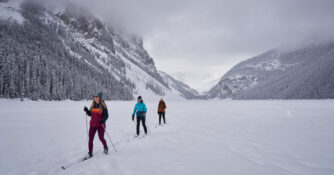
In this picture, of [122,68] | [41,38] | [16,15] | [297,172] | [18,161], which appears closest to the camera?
[297,172]

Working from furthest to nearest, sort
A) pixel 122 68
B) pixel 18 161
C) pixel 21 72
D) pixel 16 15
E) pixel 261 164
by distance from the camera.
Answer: pixel 122 68
pixel 16 15
pixel 21 72
pixel 18 161
pixel 261 164

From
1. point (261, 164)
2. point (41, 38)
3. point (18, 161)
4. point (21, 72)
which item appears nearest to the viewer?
point (261, 164)

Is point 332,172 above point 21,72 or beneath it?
beneath

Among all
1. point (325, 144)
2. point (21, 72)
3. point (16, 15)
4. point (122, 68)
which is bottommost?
point (325, 144)

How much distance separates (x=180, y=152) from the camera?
6.63 metres

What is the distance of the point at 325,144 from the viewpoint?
8.15 meters

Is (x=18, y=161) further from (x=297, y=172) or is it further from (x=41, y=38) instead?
(x=41, y=38)

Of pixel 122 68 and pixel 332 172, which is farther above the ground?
pixel 122 68

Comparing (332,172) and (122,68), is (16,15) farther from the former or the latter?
(332,172)

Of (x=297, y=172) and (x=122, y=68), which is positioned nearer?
(x=297, y=172)

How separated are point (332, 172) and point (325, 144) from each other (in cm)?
458

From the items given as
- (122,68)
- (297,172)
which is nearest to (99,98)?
(297,172)

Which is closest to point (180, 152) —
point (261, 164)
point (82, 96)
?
point (261, 164)

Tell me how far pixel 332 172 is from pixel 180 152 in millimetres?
4561
